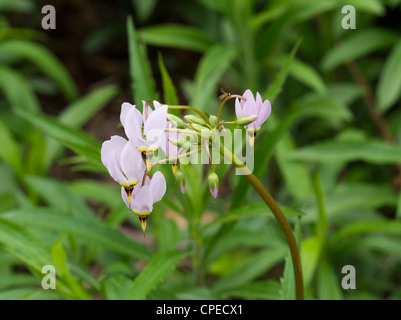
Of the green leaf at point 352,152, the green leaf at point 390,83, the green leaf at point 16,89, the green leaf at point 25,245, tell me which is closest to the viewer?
the green leaf at point 25,245

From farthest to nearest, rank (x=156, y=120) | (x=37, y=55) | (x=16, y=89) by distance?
(x=37, y=55), (x=16, y=89), (x=156, y=120)

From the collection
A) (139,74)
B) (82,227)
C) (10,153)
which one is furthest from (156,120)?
(10,153)

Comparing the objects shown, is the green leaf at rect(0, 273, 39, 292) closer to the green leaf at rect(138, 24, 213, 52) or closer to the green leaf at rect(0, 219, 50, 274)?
the green leaf at rect(0, 219, 50, 274)

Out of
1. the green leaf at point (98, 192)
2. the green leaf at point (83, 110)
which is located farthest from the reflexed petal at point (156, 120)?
the green leaf at point (83, 110)

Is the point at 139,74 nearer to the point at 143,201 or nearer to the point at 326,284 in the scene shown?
the point at 143,201

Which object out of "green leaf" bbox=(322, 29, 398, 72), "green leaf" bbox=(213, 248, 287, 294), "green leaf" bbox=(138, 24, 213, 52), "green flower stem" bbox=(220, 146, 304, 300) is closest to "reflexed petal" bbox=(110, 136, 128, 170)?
"green flower stem" bbox=(220, 146, 304, 300)

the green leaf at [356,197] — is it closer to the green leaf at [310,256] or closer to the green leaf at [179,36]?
the green leaf at [310,256]
